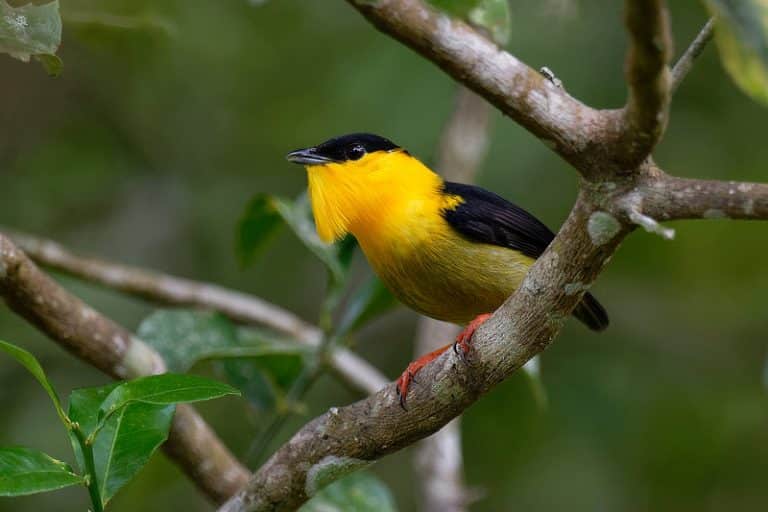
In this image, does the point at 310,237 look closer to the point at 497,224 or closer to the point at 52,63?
the point at 497,224

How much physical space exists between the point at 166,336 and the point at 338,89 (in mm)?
2931

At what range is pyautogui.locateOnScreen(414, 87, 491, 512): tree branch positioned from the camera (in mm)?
4379

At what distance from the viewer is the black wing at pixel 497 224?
3385 mm

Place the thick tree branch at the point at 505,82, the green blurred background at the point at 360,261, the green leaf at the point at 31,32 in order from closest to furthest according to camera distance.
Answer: the thick tree branch at the point at 505,82 → the green leaf at the point at 31,32 → the green blurred background at the point at 360,261

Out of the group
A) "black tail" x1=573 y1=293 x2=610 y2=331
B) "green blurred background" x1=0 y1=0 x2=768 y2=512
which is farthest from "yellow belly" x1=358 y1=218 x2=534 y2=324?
"green blurred background" x1=0 y1=0 x2=768 y2=512

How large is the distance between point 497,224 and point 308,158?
764mm

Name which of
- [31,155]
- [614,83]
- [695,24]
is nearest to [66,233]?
[31,155]

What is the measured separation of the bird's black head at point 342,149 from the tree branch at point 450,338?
0.87 meters

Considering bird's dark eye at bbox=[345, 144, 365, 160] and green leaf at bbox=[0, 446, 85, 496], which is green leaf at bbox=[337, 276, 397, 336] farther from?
green leaf at bbox=[0, 446, 85, 496]

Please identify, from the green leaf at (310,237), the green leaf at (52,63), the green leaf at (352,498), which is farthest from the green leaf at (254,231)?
the green leaf at (52,63)

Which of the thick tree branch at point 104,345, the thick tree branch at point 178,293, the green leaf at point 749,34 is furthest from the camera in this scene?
the thick tree branch at point 178,293

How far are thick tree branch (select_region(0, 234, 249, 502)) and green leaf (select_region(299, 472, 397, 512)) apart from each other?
331 mm

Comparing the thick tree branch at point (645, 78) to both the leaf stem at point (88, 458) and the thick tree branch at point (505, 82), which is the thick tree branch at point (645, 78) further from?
the leaf stem at point (88, 458)

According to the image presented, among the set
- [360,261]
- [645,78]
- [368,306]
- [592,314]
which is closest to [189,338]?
[368,306]
